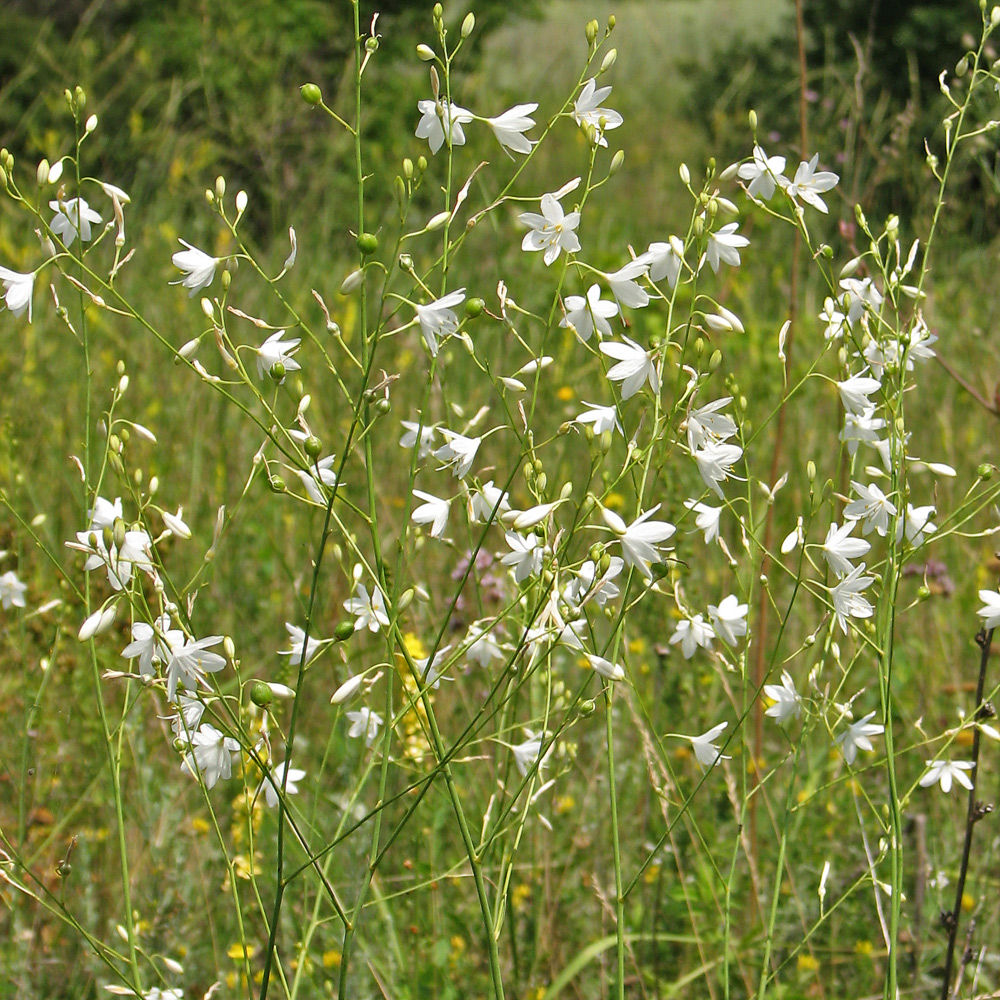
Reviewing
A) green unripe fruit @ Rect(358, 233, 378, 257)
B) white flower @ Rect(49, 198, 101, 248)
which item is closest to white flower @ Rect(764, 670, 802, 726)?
green unripe fruit @ Rect(358, 233, 378, 257)

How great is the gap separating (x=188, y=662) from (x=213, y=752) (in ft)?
0.48

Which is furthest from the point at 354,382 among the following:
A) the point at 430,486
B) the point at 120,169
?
the point at 120,169

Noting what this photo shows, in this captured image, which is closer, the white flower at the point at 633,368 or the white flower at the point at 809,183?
the white flower at the point at 633,368

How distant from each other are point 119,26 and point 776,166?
8808 millimetres

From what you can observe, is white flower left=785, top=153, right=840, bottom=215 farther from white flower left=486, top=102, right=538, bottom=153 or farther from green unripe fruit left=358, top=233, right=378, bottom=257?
green unripe fruit left=358, top=233, right=378, bottom=257

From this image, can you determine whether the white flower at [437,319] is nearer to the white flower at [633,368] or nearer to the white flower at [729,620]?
the white flower at [633,368]

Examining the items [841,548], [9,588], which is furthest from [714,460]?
[9,588]

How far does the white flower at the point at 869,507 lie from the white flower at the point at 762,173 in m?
0.32

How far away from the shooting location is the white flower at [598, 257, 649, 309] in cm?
100

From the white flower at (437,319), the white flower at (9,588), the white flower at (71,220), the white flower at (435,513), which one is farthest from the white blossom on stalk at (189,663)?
the white flower at (9,588)

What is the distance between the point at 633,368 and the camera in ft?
3.27

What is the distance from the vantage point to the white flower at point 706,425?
3.30 ft

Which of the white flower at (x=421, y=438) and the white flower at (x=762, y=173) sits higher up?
the white flower at (x=762, y=173)

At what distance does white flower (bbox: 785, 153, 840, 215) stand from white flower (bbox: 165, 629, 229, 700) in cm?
73
